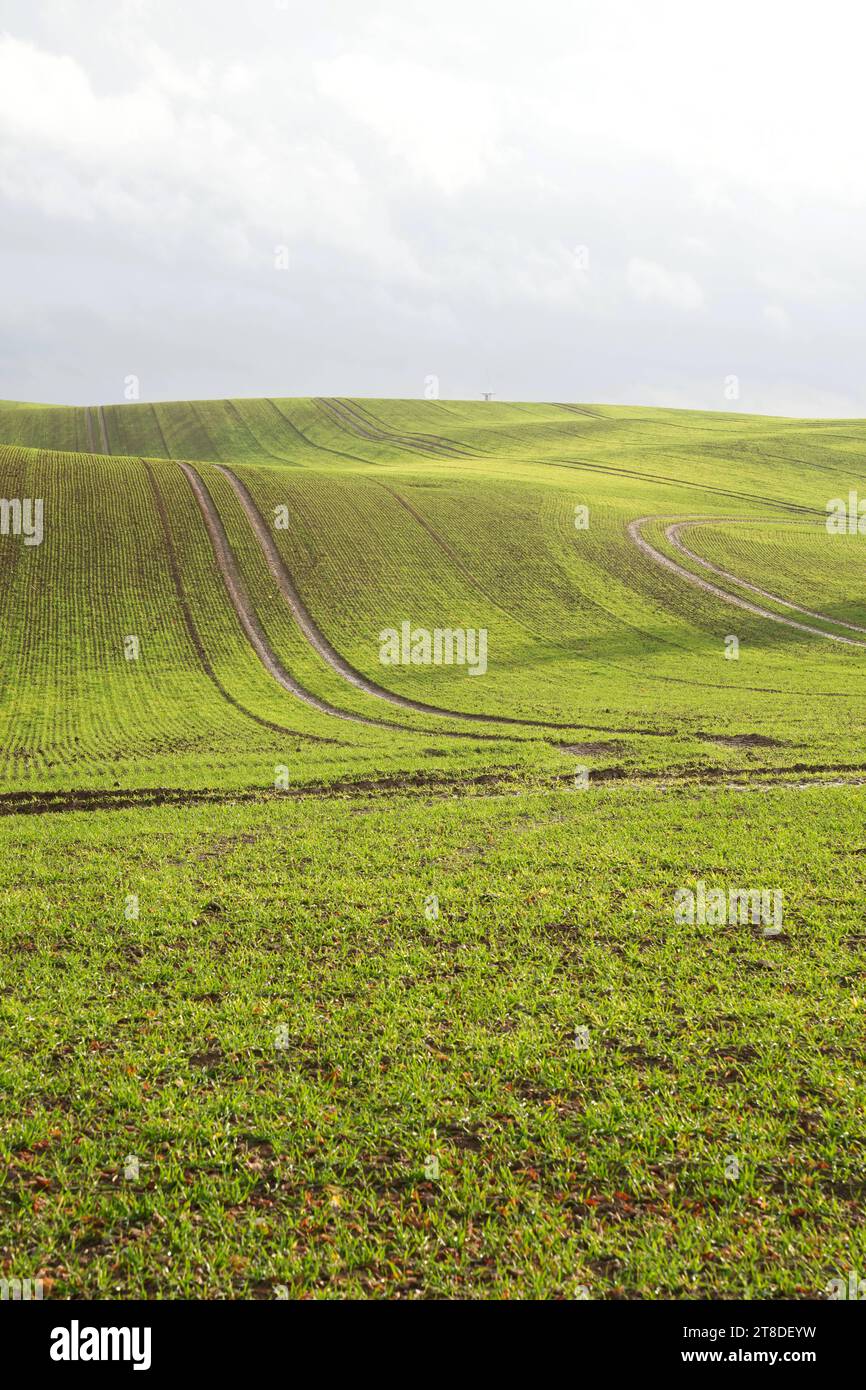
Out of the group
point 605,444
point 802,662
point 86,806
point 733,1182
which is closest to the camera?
point 733,1182

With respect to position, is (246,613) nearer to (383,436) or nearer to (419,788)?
(419,788)

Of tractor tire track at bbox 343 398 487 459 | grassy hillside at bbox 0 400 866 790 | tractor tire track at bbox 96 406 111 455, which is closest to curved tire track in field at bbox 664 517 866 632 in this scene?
grassy hillside at bbox 0 400 866 790

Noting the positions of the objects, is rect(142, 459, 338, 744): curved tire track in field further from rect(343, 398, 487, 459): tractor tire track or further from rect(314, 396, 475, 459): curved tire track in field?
rect(343, 398, 487, 459): tractor tire track

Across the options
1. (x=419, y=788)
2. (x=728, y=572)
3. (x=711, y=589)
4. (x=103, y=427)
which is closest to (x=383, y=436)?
(x=103, y=427)

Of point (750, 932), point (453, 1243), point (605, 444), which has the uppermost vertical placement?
point (605, 444)

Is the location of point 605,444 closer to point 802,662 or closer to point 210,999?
point 802,662

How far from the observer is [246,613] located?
59875mm

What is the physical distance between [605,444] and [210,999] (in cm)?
14111

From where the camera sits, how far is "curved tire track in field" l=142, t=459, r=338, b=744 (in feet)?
125

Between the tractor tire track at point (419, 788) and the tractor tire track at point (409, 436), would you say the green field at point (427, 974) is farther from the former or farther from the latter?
the tractor tire track at point (409, 436)

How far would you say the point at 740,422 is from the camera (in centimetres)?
17288

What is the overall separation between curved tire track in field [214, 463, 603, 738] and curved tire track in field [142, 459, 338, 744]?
4513 millimetres

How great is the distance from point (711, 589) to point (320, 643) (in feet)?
109

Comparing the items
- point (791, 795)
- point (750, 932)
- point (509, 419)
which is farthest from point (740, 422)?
point (750, 932)
